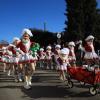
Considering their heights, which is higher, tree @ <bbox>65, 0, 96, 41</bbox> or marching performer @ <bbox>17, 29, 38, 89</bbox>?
tree @ <bbox>65, 0, 96, 41</bbox>

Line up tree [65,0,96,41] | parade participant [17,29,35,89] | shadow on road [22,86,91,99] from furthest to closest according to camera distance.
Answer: tree [65,0,96,41] → parade participant [17,29,35,89] → shadow on road [22,86,91,99]

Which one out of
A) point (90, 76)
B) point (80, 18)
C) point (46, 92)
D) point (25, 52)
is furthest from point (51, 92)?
point (80, 18)

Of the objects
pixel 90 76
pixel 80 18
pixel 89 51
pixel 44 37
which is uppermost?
pixel 80 18

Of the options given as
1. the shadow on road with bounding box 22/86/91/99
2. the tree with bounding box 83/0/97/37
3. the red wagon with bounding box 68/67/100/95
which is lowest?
the shadow on road with bounding box 22/86/91/99

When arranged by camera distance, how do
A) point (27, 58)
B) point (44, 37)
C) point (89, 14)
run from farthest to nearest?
point (44, 37)
point (89, 14)
point (27, 58)

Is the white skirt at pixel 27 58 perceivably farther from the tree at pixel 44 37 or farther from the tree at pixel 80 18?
the tree at pixel 44 37

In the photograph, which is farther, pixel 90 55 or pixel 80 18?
pixel 80 18

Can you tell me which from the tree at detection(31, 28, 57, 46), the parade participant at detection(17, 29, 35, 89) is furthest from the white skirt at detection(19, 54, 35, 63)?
the tree at detection(31, 28, 57, 46)

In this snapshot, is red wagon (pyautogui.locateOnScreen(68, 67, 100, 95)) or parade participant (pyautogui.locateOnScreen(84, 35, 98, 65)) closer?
red wagon (pyautogui.locateOnScreen(68, 67, 100, 95))

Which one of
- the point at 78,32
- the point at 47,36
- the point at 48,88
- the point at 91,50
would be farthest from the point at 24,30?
the point at 47,36

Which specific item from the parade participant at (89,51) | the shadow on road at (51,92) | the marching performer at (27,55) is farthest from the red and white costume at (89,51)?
the marching performer at (27,55)

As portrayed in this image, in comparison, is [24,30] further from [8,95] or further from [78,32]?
[78,32]

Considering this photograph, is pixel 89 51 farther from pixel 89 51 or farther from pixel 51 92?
pixel 51 92

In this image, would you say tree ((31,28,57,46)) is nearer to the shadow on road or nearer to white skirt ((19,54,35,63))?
white skirt ((19,54,35,63))
